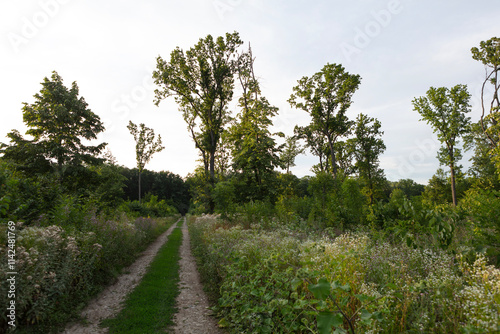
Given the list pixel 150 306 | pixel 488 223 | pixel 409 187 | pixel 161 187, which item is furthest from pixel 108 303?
pixel 409 187

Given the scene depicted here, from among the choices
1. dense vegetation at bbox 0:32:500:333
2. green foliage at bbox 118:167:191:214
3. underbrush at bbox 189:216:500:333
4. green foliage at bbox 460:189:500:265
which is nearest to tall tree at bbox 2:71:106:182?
dense vegetation at bbox 0:32:500:333

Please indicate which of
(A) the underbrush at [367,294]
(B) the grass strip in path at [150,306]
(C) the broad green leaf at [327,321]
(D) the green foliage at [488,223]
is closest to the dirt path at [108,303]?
(B) the grass strip in path at [150,306]

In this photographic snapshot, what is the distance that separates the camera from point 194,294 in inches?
229

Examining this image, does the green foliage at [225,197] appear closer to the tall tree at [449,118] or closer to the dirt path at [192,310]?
the dirt path at [192,310]

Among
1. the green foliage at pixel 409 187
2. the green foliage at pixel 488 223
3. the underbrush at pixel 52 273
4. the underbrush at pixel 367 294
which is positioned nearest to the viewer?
the underbrush at pixel 367 294

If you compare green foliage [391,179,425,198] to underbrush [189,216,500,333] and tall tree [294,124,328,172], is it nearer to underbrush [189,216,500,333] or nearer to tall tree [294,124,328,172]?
tall tree [294,124,328,172]

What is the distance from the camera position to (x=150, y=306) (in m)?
4.96

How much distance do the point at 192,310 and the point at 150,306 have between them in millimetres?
930

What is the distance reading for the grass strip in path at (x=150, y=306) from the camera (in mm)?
4050

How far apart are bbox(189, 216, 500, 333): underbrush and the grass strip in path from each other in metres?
1.09

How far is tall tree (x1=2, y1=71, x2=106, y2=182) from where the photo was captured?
44.5 feet

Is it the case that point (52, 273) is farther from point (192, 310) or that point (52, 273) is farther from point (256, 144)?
point (256, 144)

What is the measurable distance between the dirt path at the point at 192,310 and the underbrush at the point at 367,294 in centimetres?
30

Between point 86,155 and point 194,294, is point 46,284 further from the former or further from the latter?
point 86,155
